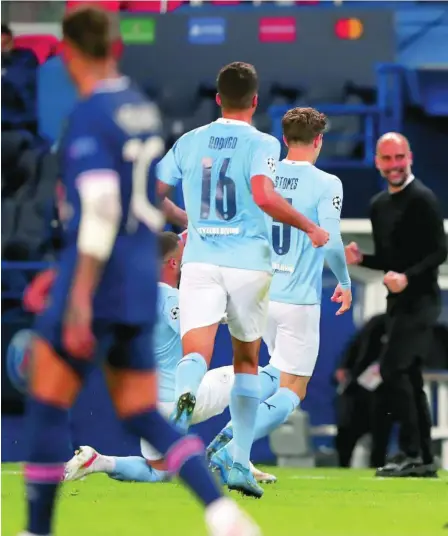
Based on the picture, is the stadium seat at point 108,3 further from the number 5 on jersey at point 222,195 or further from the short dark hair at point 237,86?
the number 5 on jersey at point 222,195

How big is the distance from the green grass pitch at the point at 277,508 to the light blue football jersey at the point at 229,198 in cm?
105

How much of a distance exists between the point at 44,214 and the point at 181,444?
779cm

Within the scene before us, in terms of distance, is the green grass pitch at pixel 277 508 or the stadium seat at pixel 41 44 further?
the stadium seat at pixel 41 44

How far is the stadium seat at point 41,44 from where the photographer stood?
13.2 metres

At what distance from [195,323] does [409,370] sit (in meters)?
2.64

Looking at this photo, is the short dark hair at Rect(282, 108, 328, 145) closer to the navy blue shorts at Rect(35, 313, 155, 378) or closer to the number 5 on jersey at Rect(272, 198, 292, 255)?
the number 5 on jersey at Rect(272, 198, 292, 255)

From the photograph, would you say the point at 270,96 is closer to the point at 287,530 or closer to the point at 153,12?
the point at 153,12

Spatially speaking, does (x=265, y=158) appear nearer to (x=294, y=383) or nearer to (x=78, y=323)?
(x=294, y=383)

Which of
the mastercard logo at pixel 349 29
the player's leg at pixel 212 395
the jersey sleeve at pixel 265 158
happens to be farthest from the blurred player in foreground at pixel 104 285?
the mastercard logo at pixel 349 29

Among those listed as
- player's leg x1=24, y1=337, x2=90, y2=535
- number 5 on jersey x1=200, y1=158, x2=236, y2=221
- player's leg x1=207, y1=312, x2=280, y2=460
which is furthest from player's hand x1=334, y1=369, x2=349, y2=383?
player's leg x1=24, y1=337, x2=90, y2=535

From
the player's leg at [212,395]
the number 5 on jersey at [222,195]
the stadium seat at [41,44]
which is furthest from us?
the stadium seat at [41,44]

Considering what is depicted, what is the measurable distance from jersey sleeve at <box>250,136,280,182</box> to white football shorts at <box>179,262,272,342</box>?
16.5 inches

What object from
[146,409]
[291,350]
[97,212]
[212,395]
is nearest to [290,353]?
[291,350]

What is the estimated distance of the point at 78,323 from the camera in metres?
3.79
